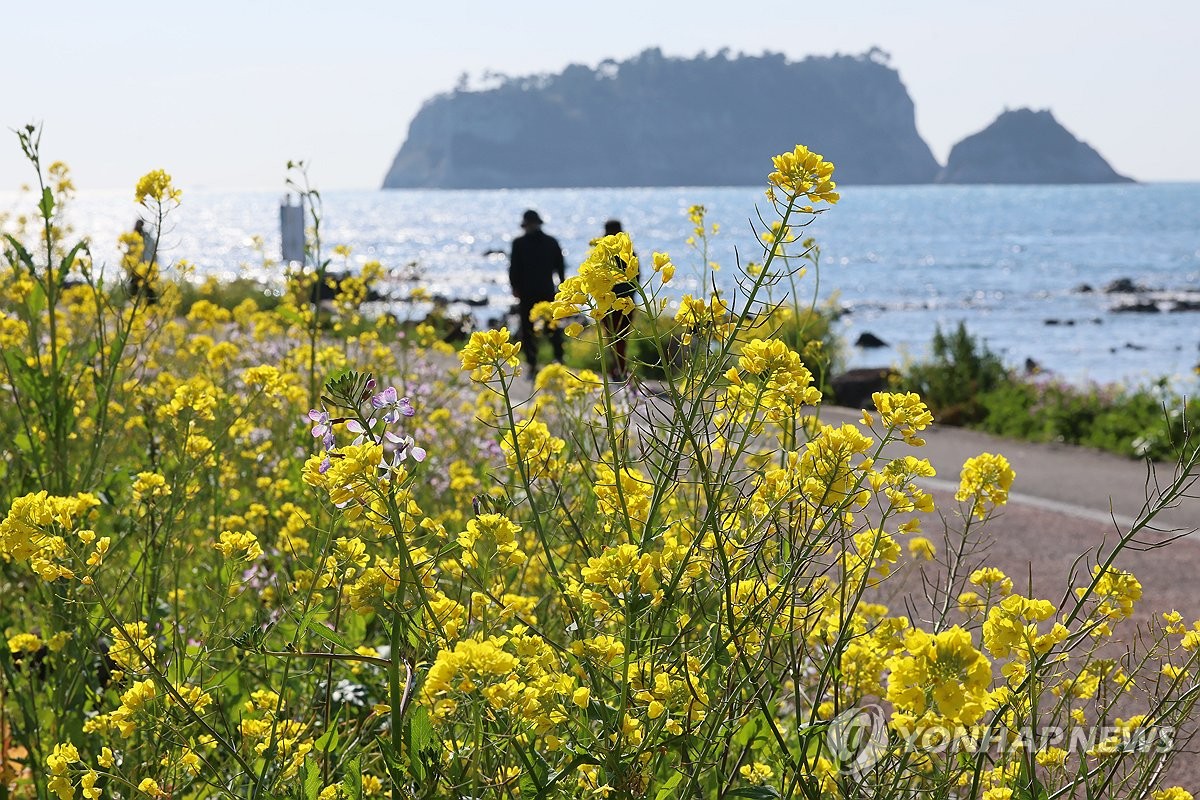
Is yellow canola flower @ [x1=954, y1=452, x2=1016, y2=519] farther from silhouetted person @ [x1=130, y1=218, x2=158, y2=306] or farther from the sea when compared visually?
silhouetted person @ [x1=130, y1=218, x2=158, y2=306]

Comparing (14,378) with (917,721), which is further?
(14,378)

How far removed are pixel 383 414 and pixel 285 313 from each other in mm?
1731

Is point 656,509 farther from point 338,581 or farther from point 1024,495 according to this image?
point 1024,495

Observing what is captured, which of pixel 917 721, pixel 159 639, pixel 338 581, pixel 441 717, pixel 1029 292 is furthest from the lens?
pixel 1029 292

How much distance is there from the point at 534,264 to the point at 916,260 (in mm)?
49719

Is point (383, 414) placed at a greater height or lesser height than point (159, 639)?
greater

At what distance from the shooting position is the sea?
21844 millimetres

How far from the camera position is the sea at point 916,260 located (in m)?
21.8

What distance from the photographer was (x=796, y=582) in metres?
1.86

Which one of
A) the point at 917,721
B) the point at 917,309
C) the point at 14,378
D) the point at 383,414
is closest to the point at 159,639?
the point at 14,378

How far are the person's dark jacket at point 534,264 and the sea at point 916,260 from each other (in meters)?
0.78

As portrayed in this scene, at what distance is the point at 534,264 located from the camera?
11719 millimetres

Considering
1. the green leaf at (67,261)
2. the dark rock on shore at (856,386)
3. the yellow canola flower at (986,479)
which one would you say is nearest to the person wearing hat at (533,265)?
the dark rock on shore at (856,386)

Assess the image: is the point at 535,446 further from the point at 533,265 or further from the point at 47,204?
the point at 533,265
